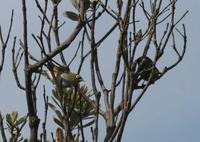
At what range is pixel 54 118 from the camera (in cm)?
331

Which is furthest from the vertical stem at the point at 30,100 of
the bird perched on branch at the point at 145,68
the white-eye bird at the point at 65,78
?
the bird perched on branch at the point at 145,68

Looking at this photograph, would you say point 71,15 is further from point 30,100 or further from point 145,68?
point 30,100

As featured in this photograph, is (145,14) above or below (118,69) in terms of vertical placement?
above

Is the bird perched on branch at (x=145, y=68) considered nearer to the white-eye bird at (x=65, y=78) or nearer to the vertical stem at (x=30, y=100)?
the white-eye bird at (x=65, y=78)

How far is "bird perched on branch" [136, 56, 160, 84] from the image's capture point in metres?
3.13

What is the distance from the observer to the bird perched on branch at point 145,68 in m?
3.13

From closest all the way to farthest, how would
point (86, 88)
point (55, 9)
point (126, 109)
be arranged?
1. point (126, 109)
2. point (55, 9)
3. point (86, 88)

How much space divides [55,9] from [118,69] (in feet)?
1.47

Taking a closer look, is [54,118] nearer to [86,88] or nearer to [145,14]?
[86,88]

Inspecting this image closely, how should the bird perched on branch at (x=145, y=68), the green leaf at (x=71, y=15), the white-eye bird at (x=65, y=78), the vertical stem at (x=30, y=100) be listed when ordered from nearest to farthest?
the vertical stem at (x=30, y=100)
the white-eye bird at (x=65, y=78)
the bird perched on branch at (x=145, y=68)
the green leaf at (x=71, y=15)

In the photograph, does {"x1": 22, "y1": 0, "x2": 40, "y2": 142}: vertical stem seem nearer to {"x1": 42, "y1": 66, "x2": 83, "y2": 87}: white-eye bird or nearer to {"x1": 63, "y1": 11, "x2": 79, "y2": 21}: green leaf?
{"x1": 42, "y1": 66, "x2": 83, "y2": 87}: white-eye bird

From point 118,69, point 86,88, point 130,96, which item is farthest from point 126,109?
point 86,88

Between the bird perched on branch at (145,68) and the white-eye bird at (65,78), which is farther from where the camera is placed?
the bird perched on branch at (145,68)

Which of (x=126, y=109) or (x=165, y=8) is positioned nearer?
(x=126, y=109)
